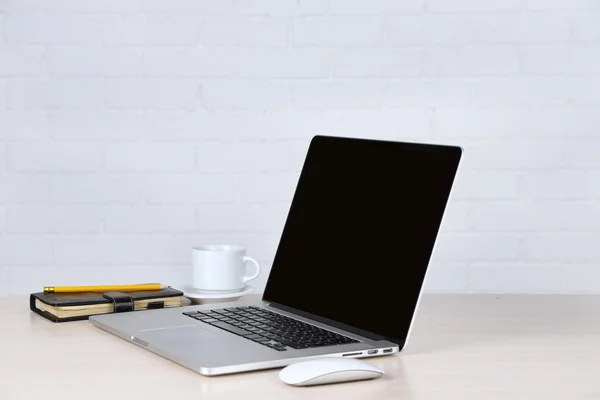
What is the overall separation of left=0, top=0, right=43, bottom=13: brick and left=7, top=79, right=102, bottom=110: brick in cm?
17

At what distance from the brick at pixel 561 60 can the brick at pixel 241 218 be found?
0.70 meters

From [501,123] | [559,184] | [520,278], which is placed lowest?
[520,278]

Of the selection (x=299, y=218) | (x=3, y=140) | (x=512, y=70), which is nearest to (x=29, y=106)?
(x=3, y=140)

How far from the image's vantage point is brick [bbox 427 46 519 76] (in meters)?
2.38

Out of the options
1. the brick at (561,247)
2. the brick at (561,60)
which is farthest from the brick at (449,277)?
the brick at (561,60)

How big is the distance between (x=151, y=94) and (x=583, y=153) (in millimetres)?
1071

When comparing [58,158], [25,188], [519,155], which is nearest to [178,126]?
[58,158]

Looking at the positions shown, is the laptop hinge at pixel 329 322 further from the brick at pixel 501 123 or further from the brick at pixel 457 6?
the brick at pixel 457 6

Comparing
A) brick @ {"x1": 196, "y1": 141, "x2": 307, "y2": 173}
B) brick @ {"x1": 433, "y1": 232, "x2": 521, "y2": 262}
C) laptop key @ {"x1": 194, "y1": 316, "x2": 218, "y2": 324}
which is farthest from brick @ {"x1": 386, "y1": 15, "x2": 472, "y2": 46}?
laptop key @ {"x1": 194, "y1": 316, "x2": 218, "y2": 324}

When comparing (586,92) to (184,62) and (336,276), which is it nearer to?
(184,62)

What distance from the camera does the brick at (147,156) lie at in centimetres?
238

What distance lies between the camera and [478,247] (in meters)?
2.45

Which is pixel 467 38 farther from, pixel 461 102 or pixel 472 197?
pixel 472 197

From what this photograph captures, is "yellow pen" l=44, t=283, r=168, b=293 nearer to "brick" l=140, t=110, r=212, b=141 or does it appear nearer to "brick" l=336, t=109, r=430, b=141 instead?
"brick" l=140, t=110, r=212, b=141
